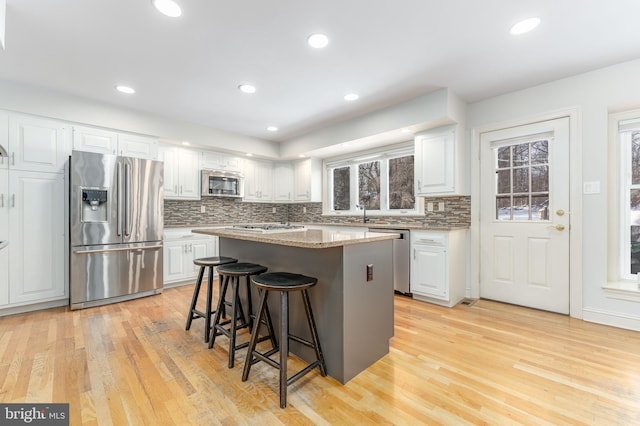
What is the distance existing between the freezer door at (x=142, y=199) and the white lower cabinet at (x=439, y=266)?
3265 millimetres

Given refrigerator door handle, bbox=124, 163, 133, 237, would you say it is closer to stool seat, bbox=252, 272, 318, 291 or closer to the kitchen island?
the kitchen island

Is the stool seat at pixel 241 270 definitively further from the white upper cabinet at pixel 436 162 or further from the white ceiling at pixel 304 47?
the white upper cabinet at pixel 436 162

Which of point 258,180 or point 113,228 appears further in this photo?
point 258,180

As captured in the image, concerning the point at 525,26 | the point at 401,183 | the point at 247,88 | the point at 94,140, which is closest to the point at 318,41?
the point at 247,88

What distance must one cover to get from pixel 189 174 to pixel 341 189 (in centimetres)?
254

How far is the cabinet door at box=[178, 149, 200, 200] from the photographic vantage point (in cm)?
438

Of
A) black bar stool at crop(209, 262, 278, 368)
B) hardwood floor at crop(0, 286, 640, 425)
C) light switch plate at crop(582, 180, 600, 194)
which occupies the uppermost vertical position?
light switch plate at crop(582, 180, 600, 194)

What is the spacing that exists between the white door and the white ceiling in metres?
0.62

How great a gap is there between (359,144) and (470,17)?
235 cm

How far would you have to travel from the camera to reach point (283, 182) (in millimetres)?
5574

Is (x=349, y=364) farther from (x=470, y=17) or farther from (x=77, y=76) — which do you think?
(x=77, y=76)

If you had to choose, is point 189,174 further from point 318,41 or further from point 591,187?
point 591,187

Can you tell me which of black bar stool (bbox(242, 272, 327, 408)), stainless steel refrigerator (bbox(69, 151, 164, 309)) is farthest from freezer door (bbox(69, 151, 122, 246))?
black bar stool (bbox(242, 272, 327, 408))

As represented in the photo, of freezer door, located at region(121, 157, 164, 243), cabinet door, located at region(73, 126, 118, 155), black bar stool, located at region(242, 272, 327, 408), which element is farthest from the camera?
freezer door, located at region(121, 157, 164, 243)
